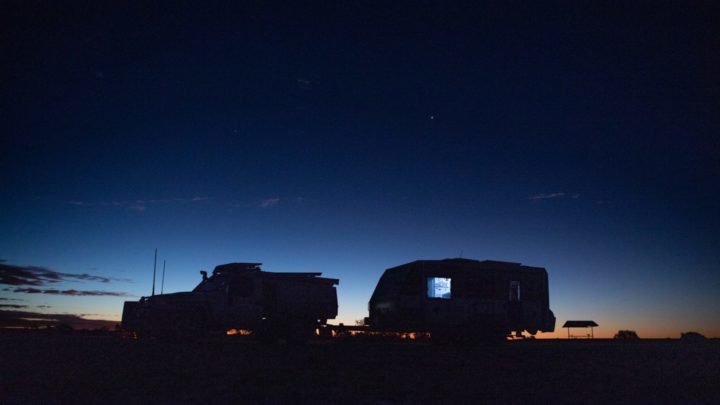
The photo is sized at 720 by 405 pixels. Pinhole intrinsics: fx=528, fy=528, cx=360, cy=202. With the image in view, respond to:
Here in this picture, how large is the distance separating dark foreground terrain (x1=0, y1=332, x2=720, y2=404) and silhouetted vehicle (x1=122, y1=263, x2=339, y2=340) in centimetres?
393

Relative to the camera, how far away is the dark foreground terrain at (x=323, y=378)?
24.4 feet

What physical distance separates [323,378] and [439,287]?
33.1 feet

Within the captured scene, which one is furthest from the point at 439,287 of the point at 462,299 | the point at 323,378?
the point at 323,378

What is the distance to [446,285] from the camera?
61.3ft

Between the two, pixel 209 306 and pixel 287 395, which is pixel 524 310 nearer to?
pixel 209 306

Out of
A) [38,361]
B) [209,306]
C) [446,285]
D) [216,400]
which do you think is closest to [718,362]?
[446,285]

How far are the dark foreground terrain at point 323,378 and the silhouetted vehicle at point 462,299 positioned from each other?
4519mm

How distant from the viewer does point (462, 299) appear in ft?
61.1

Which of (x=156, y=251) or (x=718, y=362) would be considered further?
(x=156, y=251)

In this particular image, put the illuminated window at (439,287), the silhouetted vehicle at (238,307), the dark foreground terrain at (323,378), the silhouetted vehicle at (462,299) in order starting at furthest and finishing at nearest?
the illuminated window at (439,287) < the silhouetted vehicle at (462,299) < the silhouetted vehicle at (238,307) < the dark foreground terrain at (323,378)

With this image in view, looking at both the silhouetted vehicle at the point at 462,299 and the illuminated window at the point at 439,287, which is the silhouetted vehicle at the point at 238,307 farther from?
the illuminated window at the point at 439,287

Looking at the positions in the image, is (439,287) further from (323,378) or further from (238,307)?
(323,378)

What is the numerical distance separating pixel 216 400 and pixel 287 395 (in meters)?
1.00

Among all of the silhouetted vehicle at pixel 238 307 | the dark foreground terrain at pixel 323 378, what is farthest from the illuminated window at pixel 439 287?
the dark foreground terrain at pixel 323 378
